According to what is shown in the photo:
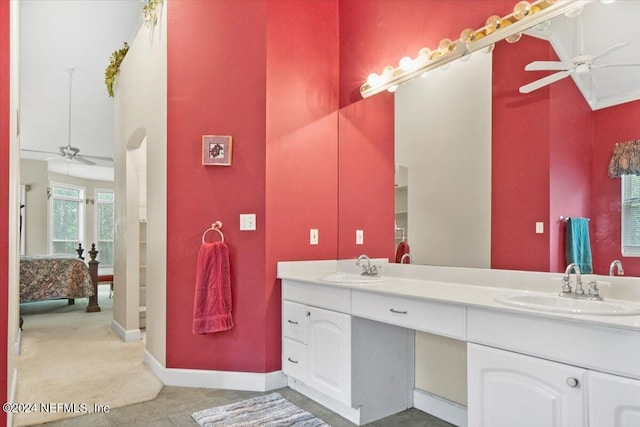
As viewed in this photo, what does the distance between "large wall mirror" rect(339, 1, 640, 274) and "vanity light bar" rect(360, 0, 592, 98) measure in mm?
44

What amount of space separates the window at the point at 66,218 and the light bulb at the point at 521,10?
9.59 meters

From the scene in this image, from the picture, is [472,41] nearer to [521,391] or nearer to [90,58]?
[521,391]

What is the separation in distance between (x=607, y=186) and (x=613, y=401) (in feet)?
2.91

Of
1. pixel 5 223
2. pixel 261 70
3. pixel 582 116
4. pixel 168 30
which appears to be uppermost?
pixel 168 30

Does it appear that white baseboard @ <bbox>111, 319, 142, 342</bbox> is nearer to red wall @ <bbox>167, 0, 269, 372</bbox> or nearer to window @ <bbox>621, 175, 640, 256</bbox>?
red wall @ <bbox>167, 0, 269, 372</bbox>

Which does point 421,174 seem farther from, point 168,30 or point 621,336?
point 168,30

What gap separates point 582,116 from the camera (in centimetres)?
186

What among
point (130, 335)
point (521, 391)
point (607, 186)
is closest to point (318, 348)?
point (521, 391)

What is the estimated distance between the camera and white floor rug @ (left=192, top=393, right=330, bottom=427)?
2297 mm

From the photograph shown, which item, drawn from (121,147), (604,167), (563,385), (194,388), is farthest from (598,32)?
(121,147)

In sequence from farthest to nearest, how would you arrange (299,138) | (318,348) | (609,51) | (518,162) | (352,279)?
(299,138), (352,279), (318,348), (518,162), (609,51)

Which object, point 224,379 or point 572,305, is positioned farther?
point 224,379

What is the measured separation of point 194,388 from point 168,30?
2456mm

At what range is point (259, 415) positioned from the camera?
2.41 metres
